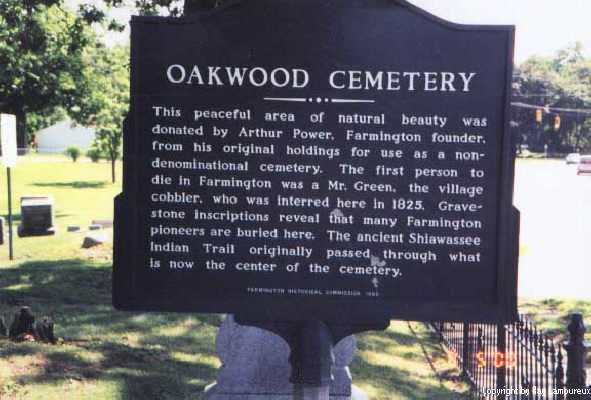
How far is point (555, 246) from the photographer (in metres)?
17.7

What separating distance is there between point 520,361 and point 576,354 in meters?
1.64

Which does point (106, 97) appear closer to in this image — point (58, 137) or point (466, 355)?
point (466, 355)

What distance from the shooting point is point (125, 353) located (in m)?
6.73

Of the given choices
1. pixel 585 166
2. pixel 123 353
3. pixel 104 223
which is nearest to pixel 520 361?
pixel 123 353

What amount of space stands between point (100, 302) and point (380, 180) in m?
7.42

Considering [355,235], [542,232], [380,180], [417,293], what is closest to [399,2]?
[380,180]

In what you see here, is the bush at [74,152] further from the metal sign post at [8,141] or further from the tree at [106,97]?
the metal sign post at [8,141]

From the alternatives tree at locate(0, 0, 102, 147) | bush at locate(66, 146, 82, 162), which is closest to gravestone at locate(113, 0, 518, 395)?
tree at locate(0, 0, 102, 147)

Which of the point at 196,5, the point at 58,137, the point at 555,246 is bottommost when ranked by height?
the point at 555,246

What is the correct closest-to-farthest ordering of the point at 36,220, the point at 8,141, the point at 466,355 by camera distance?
1. the point at 466,355
2. the point at 8,141
3. the point at 36,220

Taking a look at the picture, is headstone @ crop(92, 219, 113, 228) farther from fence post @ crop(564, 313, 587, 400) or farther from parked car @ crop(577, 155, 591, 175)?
parked car @ crop(577, 155, 591, 175)

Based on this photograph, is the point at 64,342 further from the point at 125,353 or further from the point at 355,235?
the point at 355,235

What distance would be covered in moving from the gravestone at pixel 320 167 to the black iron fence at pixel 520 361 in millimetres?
2255

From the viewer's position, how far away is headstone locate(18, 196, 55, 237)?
1781cm
